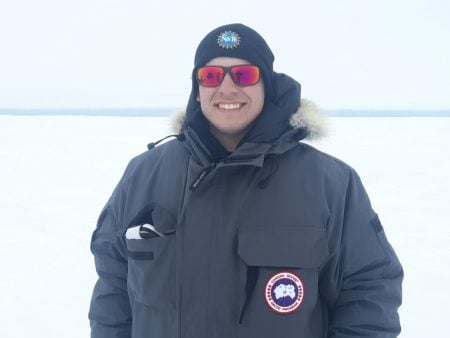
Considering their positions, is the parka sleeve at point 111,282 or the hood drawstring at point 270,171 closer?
the hood drawstring at point 270,171

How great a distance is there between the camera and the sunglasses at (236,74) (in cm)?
125

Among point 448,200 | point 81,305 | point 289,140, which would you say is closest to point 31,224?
point 81,305

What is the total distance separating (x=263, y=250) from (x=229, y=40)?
629 mm

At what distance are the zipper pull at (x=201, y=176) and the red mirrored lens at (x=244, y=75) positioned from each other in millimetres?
262

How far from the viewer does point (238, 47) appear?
127 cm

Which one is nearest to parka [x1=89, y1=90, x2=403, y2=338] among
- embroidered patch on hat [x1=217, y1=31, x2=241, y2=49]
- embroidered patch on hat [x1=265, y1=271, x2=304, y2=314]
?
embroidered patch on hat [x1=265, y1=271, x2=304, y2=314]

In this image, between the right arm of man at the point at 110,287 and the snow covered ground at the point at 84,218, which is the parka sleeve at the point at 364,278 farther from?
the right arm of man at the point at 110,287

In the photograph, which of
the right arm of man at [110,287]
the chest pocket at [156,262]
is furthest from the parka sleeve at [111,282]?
the chest pocket at [156,262]

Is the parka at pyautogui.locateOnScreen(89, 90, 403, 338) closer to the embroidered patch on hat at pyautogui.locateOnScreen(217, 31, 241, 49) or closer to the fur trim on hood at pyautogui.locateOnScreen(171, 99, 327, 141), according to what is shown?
the fur trim on hood at pyautogui.locateOnScreen(171, 99, 327, 141)

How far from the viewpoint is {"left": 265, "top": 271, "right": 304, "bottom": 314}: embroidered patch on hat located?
3.66ft

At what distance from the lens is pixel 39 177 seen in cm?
631

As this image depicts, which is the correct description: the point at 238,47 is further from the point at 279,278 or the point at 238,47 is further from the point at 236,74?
the point at 279,278

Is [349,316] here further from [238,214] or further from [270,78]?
[270,78]

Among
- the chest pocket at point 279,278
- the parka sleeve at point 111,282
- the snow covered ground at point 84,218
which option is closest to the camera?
the chest pocket at point 279,278
